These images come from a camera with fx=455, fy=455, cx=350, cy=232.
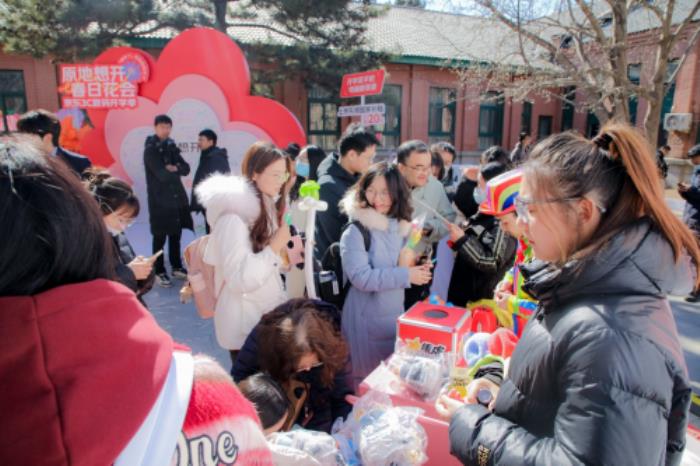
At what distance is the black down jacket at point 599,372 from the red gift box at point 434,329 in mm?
694

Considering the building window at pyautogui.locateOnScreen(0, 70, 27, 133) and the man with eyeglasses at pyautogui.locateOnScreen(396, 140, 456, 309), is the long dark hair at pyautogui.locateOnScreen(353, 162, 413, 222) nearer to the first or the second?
the man with eyeglasses at pyautogui.locateOnScreen(396, 140, 456, 309)

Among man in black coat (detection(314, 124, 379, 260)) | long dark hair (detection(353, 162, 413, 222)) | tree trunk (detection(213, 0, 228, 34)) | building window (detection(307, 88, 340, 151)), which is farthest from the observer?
building window (detection(307, 88, 340, 151))

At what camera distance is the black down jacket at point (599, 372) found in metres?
0.79

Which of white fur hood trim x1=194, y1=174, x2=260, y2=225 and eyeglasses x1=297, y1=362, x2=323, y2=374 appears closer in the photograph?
eyeglasses x1=297, y1=362, x2=323, y2=374

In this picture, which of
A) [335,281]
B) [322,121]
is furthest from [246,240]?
[322,121]

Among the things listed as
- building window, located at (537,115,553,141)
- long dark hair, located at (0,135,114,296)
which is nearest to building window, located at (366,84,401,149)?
building window, located at (537,115,553,141)

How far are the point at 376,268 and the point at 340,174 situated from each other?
1.09 m

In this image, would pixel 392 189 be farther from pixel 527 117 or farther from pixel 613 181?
pixel 527 117

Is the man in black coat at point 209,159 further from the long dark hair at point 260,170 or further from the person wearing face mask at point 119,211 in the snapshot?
the long dark hair at point 260,170

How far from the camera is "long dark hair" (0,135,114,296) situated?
53 cm

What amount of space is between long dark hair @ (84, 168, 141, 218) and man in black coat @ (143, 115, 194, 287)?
8.52ft

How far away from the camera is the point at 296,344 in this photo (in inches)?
67.8

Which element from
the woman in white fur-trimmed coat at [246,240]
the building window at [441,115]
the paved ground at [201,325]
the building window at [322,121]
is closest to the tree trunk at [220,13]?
the building window at [322,121]

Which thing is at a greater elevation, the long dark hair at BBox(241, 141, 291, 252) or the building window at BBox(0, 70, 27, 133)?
the building window at BBox(0, 70, 27, 133)
